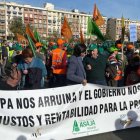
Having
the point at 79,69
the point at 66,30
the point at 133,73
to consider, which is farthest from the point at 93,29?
the point at 79,69

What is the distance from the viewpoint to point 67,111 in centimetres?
575

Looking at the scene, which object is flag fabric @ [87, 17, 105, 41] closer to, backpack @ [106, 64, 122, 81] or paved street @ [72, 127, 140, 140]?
backpack @ [106, 64, 122, 81]

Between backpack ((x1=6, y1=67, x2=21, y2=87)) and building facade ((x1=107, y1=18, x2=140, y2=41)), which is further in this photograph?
building facade ((x1=107, y1=18, x2=140, y2=41))

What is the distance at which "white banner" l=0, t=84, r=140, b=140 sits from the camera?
5.31m

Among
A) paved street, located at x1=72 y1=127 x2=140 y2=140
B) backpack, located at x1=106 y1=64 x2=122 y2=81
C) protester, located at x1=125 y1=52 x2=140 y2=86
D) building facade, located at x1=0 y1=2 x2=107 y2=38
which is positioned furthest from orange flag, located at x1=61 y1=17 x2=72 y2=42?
building facade, located at x1=0 y1=2 x2=107 y2=38

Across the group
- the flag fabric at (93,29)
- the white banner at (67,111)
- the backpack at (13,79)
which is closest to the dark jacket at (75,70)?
the white banner at (67,111)

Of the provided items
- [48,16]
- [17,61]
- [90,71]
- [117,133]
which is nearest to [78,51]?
[90,71]

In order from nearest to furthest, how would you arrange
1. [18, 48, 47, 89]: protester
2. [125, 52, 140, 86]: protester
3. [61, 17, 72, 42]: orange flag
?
[18, 48, 47, 89]: protester < [125, 52, 140, 86]: protester < [61, 17, 72, 42]: orange flag

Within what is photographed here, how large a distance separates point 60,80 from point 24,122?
3161 millimetres

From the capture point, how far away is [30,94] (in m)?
5.41

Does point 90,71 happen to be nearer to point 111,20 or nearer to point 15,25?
point 15,25

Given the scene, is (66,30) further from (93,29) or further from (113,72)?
(113,72)

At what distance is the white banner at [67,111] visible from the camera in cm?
531

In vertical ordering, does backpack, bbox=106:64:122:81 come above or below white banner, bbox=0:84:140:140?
above
